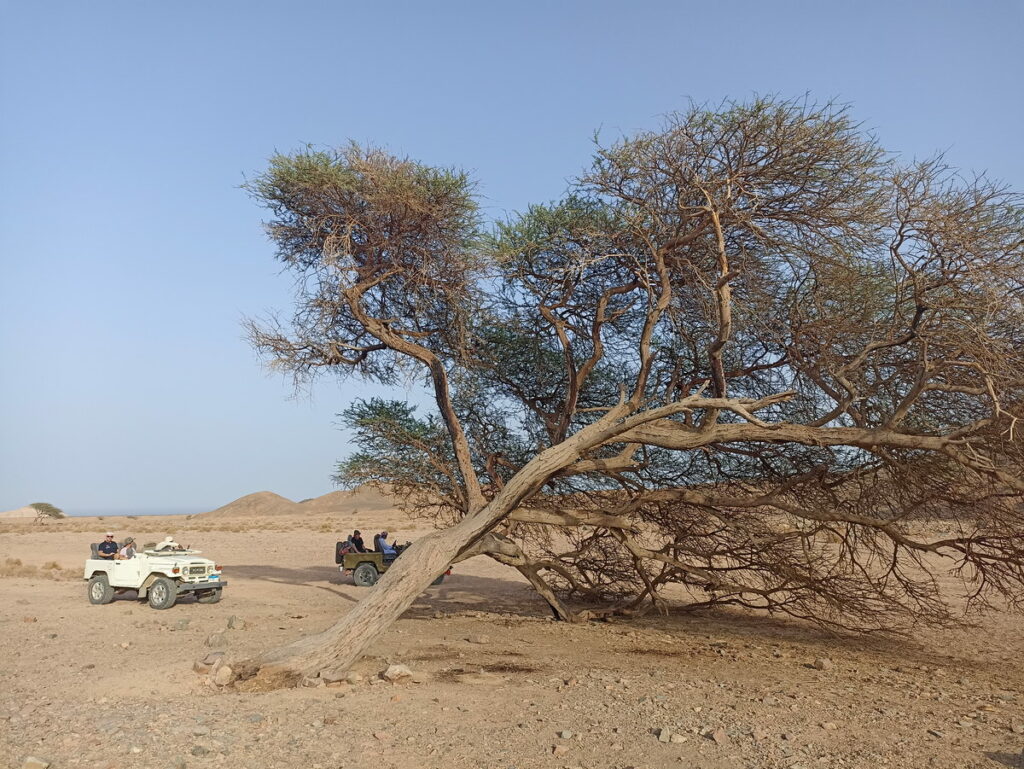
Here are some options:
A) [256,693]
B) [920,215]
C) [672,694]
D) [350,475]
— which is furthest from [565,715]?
[350,475]

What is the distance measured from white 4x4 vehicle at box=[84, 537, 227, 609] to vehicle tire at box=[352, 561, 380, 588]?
3.83 meters

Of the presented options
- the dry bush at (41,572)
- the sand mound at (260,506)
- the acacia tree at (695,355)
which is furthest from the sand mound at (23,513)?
the acacia tree at (695,355)

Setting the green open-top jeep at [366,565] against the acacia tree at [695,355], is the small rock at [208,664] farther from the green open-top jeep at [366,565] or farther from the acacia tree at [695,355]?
the green open-top jeep at [366,565]

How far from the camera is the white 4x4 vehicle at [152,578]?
584 inches

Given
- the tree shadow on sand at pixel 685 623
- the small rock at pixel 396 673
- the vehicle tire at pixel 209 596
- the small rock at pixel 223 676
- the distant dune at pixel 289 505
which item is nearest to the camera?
the small rock at pixel 223 676

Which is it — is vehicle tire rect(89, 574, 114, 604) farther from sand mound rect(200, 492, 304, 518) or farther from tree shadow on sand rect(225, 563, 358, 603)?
sand mound rect(200, 492, 304, 518)

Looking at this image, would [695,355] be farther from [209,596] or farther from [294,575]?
[294,575]

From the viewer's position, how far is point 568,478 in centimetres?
1336

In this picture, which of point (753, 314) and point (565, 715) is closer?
point (565, 715)

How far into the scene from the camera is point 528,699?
24.7 ft

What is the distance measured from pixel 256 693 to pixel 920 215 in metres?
8.05

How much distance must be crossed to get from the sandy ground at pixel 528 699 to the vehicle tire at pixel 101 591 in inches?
49.8

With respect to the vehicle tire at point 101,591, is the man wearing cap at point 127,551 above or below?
above

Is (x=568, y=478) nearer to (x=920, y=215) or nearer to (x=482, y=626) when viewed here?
(x=482, y=626)
